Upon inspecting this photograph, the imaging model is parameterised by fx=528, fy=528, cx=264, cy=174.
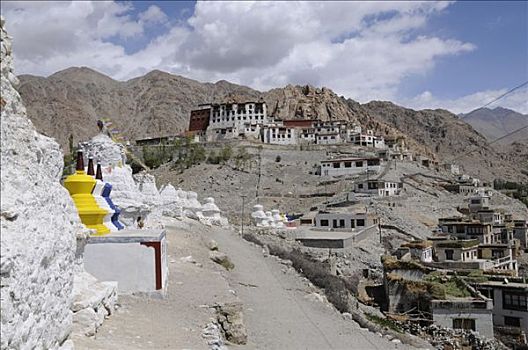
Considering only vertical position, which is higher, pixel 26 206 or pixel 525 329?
pixel 26 206

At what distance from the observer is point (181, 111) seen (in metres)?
172

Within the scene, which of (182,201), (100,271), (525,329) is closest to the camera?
(100,271)

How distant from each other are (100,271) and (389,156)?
62.7m

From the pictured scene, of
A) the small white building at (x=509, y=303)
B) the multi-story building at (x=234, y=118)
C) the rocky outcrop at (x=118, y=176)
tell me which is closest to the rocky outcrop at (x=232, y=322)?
the rocky outcrop at (x=118, y=176)

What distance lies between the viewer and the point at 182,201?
110 feet

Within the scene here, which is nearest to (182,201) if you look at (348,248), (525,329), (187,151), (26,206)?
(348,248)

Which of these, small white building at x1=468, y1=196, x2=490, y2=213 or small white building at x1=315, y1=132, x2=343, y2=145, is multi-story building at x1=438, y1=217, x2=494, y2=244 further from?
small white building at x1=315, y1=132, x2=343, y2=145

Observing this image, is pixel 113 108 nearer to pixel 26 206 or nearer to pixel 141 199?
pixel 141 199

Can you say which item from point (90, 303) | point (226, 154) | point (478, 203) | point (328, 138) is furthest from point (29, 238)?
point (328, 138)

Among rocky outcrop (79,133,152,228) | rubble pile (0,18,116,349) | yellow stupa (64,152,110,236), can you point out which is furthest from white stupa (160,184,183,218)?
Result: rubble pile (0,18,116,349)

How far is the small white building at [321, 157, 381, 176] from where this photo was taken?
61.1 metres

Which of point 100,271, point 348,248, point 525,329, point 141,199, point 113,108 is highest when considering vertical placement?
point 113,108

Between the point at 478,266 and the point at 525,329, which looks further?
the point at 478,266

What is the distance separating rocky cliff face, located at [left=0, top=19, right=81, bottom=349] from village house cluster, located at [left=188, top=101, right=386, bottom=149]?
68252 millimetres
